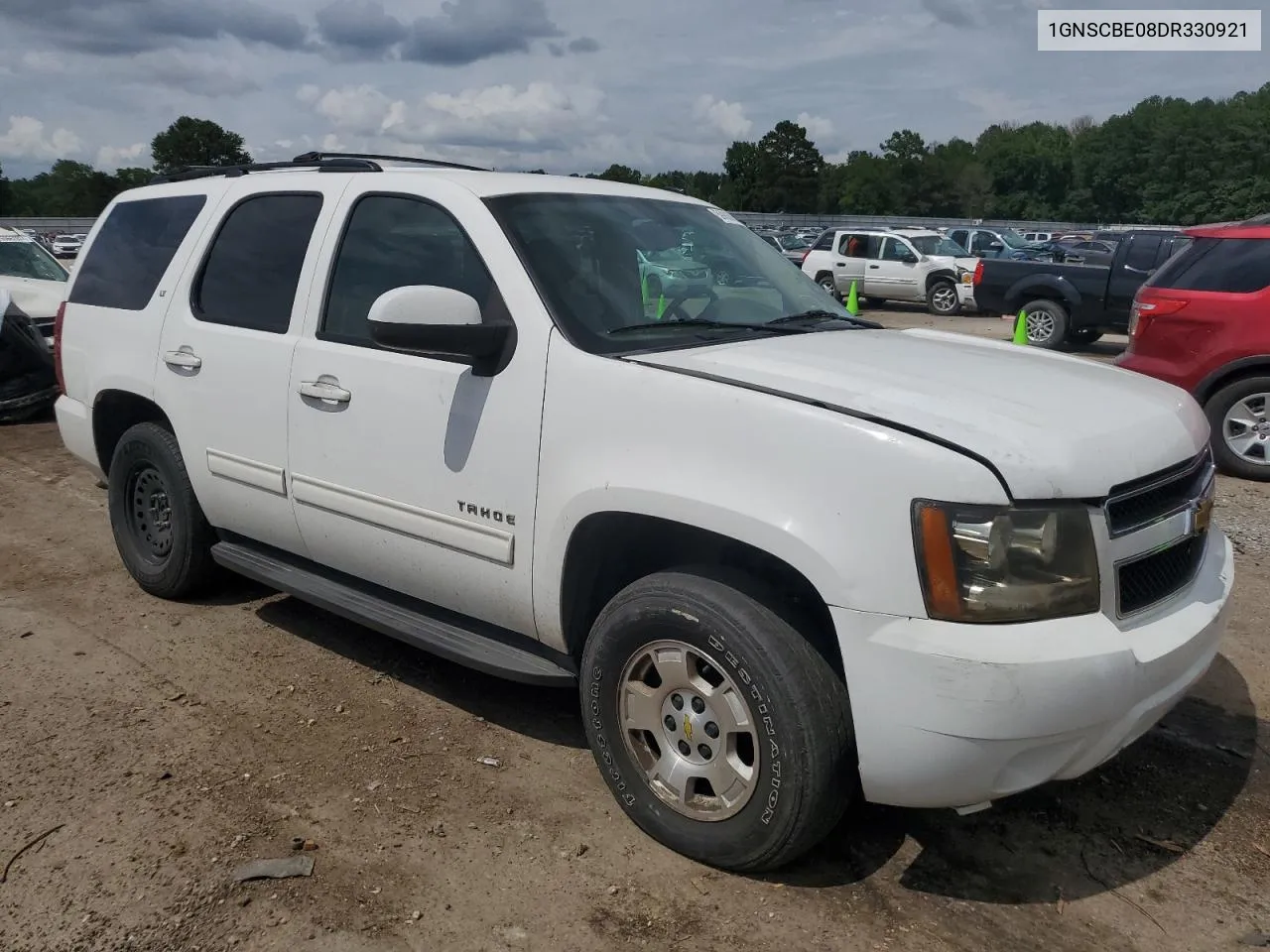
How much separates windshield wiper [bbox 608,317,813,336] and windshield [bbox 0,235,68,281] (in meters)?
10.3

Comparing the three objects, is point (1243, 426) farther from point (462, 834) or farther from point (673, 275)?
point (462, 834)

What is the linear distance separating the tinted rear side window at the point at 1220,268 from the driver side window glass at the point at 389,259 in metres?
6.15

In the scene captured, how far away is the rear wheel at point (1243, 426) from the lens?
7.36 m

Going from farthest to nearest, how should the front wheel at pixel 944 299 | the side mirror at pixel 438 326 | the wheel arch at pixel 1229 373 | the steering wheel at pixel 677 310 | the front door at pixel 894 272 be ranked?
the front door at pixel 894 272 → the front wheel at pixel 944 299 → the wheel arch at pixel 1229 373 → the steering wheel at pixel 677 310 → the side mirror at pixel 438 326

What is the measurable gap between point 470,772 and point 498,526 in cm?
85

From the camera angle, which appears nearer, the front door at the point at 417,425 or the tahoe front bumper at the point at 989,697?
the tahoe front bumper at the point at 989,697

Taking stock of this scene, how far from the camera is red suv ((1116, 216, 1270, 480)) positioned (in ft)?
24.1

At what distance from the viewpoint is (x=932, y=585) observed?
2.40 metres

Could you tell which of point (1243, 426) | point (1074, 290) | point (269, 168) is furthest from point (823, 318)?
point (1074, 290)

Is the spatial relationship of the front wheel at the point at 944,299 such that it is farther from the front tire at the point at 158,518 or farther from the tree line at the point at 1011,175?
the tree line at the point at 1011,175

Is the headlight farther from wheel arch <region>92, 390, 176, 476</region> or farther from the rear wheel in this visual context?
the rear wheel

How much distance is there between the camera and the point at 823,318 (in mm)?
3822

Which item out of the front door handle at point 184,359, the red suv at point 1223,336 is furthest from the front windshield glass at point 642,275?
the red suv at point 1223,336

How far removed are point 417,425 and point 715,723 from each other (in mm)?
1377
